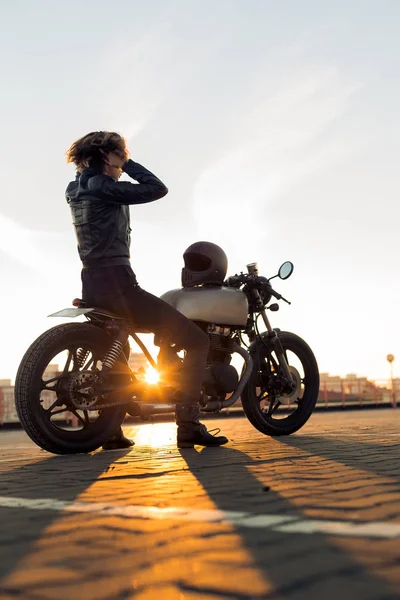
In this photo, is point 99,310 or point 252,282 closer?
point 99,310

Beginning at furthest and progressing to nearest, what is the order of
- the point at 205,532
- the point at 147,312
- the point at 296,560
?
the point at 147,312
the point at 205,532
the point at 296,560

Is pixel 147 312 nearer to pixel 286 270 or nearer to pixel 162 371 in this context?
pixel 162 371

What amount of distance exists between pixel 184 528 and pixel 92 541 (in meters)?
0.26

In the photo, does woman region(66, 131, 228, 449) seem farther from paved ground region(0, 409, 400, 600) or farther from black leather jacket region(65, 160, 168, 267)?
paved ground region(0, 409, 400, 600)

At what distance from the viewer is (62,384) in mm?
4590

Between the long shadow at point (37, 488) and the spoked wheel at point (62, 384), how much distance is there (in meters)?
0.14

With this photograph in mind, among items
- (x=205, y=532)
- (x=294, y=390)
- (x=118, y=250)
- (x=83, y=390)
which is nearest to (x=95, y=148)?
(x=118, y=250)

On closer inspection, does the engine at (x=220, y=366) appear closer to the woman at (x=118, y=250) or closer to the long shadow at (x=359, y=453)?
the woman at (x=118, y=250)

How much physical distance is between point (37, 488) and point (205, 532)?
53.7 inches

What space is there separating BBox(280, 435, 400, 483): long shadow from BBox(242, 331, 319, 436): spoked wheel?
78 cm

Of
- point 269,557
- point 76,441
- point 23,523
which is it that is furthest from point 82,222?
point 269,557

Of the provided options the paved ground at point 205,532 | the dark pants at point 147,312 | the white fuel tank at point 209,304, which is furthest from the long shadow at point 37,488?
the white fuel tank at point 209,304

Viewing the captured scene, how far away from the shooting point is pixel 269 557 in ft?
5.24

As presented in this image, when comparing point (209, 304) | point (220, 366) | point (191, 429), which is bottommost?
point (191, 429)
